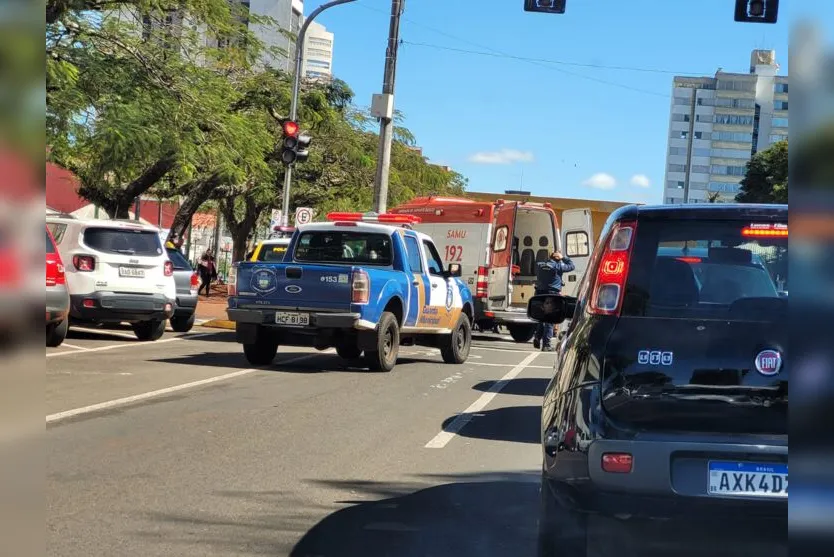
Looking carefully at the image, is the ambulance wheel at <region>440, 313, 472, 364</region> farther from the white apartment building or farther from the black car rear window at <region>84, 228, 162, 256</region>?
the white apartment building

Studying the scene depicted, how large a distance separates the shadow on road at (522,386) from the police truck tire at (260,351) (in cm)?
294

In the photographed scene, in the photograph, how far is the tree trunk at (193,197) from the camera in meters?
30.7

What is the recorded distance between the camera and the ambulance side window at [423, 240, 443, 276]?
15383 millimetres

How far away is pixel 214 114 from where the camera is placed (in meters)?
18.7

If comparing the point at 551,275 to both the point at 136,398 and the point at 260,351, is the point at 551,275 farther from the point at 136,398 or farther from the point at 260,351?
the point at 136,398

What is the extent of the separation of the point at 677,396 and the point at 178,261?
16230mm

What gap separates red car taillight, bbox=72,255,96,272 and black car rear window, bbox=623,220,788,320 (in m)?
12.7

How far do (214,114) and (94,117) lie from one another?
10.3 ft

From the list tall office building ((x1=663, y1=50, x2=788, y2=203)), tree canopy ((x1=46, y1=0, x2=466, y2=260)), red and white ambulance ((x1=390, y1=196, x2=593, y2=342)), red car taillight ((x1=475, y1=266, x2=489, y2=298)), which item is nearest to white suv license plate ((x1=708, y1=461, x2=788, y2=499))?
tree canopy ((x1=46, y1=0, x2=466, y2=260))

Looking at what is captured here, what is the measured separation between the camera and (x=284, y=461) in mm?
7543

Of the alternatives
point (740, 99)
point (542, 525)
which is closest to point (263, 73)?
point (542, 525)

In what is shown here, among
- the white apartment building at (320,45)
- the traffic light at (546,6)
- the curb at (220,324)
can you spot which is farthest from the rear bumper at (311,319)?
the white apartment building at (320,45)

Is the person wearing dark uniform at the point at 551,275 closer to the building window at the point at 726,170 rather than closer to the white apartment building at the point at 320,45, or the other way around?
the white apartment building at the point at 320,45

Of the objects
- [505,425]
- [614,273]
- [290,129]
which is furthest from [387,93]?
[614,273]
